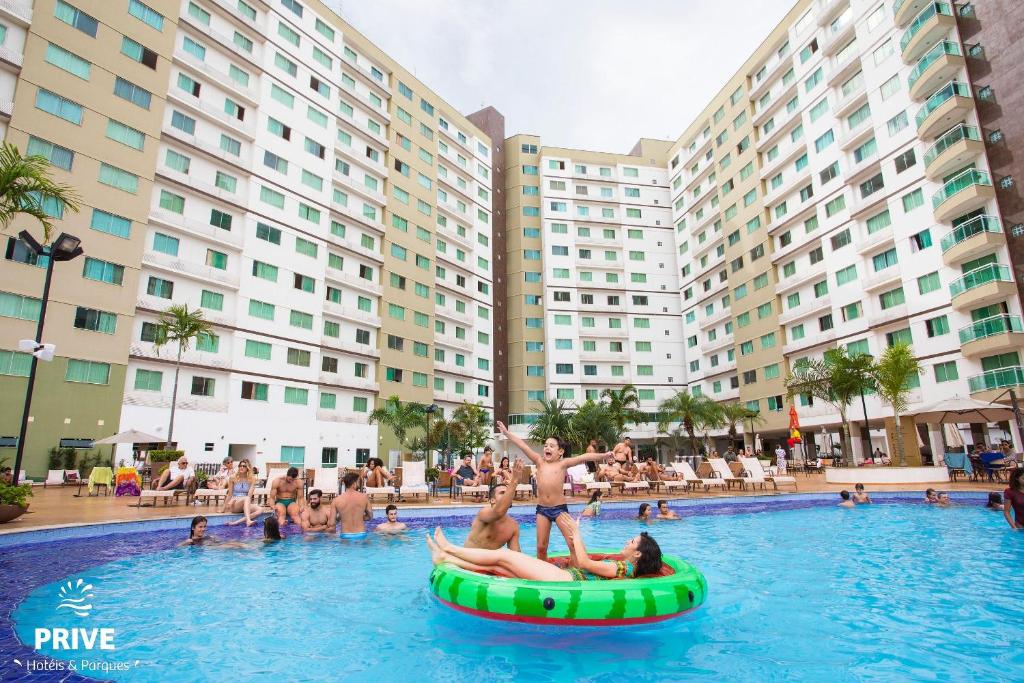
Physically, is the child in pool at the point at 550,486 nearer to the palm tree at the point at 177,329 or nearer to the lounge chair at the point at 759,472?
the lounge chair at the point at 759,472

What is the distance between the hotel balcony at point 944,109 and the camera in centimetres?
2905

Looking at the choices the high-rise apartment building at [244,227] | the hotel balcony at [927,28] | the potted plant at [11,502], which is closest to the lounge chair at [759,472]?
the potted plant at [11,502]

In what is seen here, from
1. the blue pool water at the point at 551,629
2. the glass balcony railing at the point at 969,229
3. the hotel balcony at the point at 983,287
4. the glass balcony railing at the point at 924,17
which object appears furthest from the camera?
the glass balcony railing at the point at 924,17

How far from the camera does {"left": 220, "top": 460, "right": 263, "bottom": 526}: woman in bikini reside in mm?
12992

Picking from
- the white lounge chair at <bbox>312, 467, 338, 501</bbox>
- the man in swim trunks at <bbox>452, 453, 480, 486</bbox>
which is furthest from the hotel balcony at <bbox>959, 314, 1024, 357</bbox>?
the white lounge chair at <bbox>312, 467, 338, 501</bbox>

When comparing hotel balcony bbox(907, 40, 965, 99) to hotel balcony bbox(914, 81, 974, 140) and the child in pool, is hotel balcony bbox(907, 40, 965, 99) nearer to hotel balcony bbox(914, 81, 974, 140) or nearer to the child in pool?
hotel balcony bbox(914, 81, 974, 140)

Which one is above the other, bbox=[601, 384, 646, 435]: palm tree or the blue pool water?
bbox=[601, 384, 646, 435]: palm tree

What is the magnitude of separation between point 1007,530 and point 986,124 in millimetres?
28498

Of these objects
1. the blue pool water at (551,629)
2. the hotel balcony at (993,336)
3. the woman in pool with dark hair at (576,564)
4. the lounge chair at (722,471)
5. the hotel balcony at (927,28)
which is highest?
the hotel balcony at (927,28)

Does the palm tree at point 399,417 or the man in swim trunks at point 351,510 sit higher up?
the palm tree at point 399,417

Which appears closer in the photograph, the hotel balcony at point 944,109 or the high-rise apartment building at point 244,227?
the high-rise apartment building at point 244,227

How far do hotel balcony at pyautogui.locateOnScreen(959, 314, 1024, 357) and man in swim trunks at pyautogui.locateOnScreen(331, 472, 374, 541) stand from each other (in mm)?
31525

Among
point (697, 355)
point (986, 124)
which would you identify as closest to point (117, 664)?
point (986, 124)

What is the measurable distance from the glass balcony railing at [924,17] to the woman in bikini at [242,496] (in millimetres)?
42061
